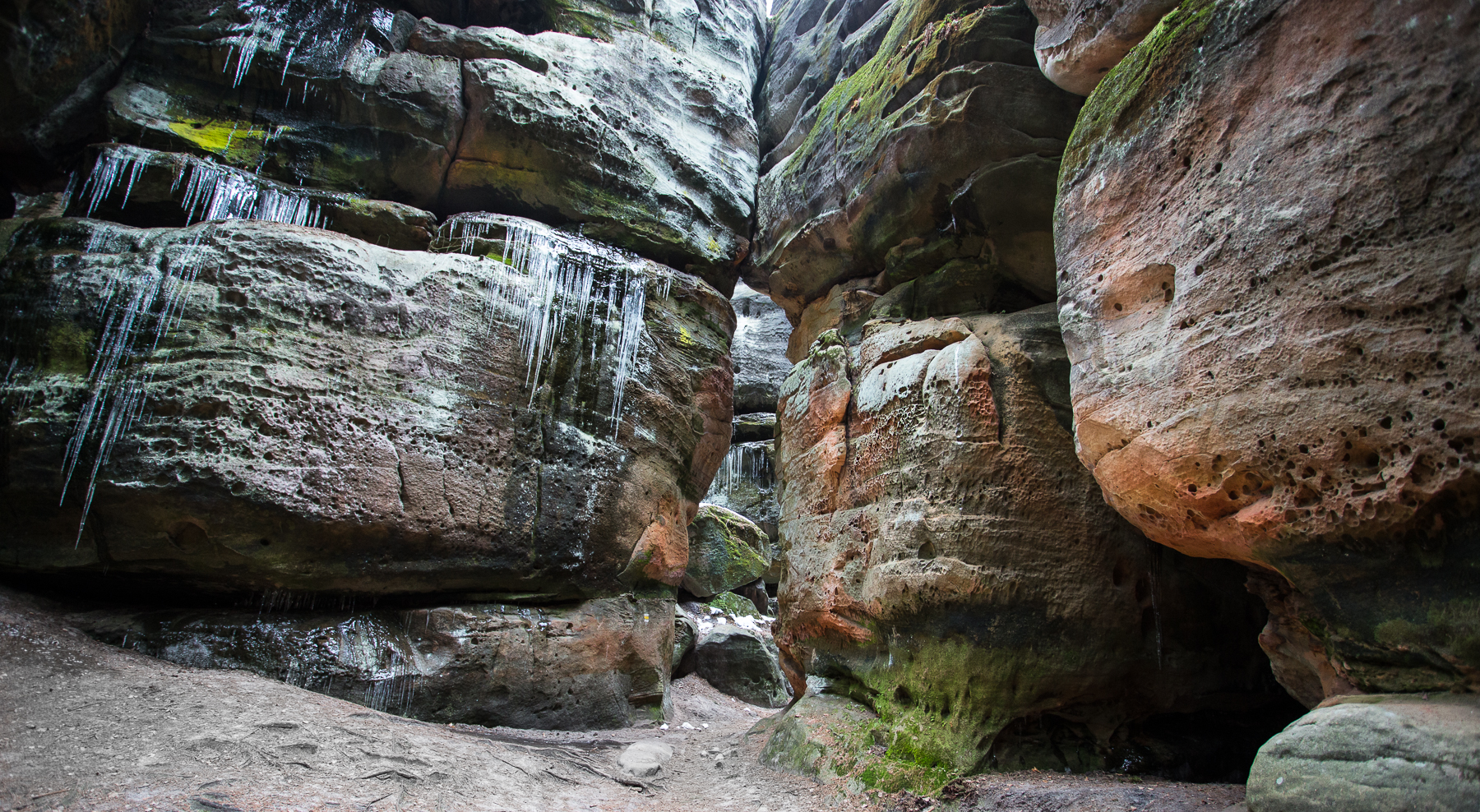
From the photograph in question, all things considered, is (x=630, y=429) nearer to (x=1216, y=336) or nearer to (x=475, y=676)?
(x=475, y=676)

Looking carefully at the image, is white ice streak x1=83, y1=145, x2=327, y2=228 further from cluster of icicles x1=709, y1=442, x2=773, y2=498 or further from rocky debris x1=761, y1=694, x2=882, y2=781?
cluster of icicles x1=709, y1=442, x2=773, y2=498

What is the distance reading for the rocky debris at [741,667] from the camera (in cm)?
1077

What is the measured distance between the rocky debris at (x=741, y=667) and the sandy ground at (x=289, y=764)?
472 centimetres

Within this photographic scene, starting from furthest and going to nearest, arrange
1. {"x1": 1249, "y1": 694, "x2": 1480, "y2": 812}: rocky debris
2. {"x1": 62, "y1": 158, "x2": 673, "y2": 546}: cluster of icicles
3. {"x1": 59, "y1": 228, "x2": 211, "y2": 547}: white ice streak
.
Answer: {"x1": 62, "y1": 158, "x2": 673, "y2": 546}: cluster of icicles, {"x1": 59, "y1": 228, "x2": 211, "y2": 547}: white ice streak, {"x1": 1249, "y1": 694, "x2": 1480, "y2": 812}: rocky debris

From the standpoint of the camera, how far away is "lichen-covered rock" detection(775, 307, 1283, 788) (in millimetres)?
4926

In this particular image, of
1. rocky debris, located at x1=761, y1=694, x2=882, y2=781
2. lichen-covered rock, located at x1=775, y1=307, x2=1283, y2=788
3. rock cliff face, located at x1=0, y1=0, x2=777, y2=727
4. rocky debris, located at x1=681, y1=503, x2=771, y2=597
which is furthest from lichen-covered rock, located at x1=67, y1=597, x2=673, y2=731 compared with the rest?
rocky debris, located at x1=681, y1=503, x2=771, y2=597

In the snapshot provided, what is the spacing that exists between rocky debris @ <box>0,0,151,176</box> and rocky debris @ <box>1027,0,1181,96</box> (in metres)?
8.31

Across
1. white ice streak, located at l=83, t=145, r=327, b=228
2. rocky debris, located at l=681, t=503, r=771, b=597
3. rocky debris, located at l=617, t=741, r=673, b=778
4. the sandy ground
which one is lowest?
rocky debris, located at l=617, t=741, r=673, b=778

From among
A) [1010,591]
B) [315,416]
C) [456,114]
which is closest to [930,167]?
[1010,591]

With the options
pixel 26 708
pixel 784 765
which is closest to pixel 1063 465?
pixel 784 765

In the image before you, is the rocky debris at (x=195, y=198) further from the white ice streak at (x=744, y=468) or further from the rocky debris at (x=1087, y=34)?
the white ice streak at (x=744, y=468)

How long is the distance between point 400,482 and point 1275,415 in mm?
6283

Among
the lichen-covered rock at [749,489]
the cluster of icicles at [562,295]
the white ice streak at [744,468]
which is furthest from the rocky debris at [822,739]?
the lichen-covered rock at [749,489]

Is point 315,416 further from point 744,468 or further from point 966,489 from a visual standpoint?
point 744,468
